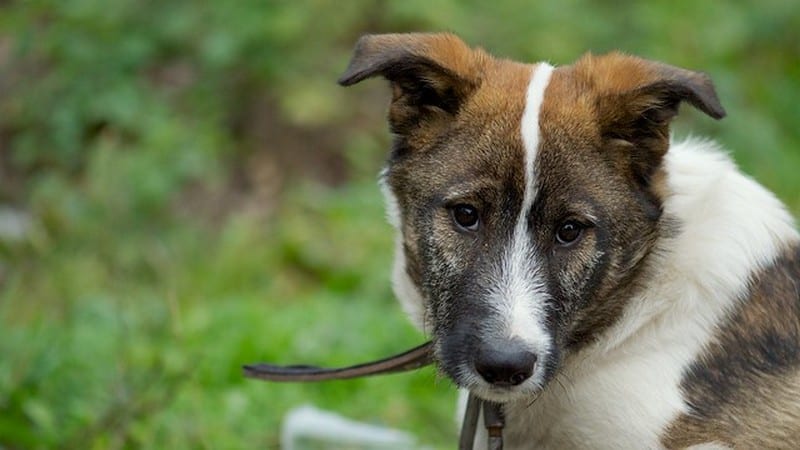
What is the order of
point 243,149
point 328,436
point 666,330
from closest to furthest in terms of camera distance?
point 666,330
point 328,436
point 243,149

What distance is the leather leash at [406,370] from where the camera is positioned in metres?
4.42

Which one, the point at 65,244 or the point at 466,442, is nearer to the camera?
the point at 466,442

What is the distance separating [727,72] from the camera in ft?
34.7

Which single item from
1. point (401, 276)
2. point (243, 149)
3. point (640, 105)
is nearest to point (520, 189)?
point (640, 105)

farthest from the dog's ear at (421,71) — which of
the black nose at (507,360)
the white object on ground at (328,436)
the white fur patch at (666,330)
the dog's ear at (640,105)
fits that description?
the white object on ground at (328,436)

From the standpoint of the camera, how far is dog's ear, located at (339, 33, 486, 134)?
4.30 m

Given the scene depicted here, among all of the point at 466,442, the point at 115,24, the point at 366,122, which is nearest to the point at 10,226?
the point at 115,24

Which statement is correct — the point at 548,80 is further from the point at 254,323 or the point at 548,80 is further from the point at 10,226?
the point at 10,226

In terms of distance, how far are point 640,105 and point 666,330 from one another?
0.70 m

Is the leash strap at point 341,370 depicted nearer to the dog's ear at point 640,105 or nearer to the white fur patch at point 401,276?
the white fur patch at point 401,276

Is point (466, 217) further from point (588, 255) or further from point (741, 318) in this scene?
point (741, 318)

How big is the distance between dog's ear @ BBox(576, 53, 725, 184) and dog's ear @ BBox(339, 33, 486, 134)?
0.41 m

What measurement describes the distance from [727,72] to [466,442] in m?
6.68

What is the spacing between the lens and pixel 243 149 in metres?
10.2
